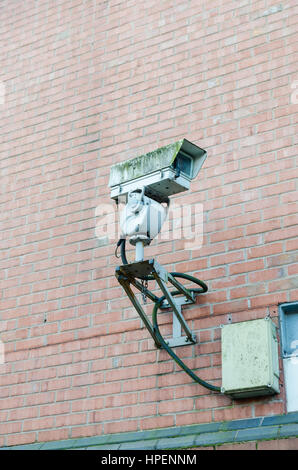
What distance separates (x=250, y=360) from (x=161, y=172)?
3.69ft

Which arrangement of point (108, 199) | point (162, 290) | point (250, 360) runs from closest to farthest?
1. point (250, 360)
2. point (162, 290)
3. point (108, 199)

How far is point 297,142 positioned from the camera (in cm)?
482

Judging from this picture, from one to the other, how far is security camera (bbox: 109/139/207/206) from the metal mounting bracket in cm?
44

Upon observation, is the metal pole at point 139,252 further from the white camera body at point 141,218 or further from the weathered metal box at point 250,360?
the weathered metal box at point 250,360

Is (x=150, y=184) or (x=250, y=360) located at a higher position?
(x=150, y=184)

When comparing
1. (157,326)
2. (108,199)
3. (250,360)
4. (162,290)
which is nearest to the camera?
(250,360)

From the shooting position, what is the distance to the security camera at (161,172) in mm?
4340

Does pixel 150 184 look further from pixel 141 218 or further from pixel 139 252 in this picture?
pixel 139 252

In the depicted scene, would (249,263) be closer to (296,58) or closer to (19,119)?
(296,58)

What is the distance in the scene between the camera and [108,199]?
17.9 feet

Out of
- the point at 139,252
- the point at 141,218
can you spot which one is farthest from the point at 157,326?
the point at 141,218

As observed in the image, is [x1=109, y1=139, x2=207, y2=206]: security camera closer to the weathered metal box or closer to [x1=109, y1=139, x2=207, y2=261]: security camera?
[x1=109, y1=139, x2=207, y2=261]: security camera

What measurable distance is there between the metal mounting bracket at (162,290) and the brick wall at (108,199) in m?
0.08

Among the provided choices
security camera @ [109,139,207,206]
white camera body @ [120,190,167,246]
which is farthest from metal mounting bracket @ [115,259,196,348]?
security camera @ [109,139,207,206]
